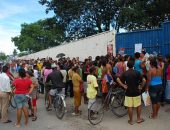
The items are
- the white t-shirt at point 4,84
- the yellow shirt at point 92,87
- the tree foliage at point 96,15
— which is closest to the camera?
the yellow shirt at point 92,87

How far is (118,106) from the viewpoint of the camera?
1322 cm

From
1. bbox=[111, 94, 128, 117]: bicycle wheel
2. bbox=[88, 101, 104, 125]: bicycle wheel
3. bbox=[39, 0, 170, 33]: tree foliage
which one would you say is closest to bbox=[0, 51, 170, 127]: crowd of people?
bbox=[88, 101, 104, 125]: bicycle wheel

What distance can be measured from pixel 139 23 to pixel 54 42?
5653 centimetres

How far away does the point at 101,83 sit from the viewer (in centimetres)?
1442

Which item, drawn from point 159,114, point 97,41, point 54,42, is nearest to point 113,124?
point 159,114

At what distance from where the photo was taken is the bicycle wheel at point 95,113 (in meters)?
12.3

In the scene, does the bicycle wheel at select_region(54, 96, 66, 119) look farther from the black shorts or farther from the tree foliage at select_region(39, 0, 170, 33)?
the tree foliage at select_region(39, 0, 170, 33)

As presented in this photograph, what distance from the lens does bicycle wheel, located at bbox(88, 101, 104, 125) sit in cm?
1227

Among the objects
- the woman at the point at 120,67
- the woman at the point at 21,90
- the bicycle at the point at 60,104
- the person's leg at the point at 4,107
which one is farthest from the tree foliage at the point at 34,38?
the woman at the point at 21,90

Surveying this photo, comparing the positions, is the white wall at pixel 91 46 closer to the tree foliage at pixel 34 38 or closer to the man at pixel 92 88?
the man at pixel 92 88

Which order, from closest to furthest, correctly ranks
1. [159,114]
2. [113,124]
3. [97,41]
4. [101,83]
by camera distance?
[113,124]
[159,114]
[101,83]
[97,41]

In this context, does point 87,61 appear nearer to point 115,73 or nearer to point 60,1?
point 115,73

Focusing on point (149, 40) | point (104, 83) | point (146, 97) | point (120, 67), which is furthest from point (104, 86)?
point (149, 40)

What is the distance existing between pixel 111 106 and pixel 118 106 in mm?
294
